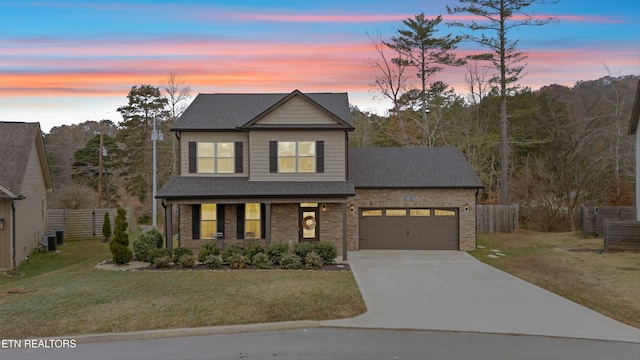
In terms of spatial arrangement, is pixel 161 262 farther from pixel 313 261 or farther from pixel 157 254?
pixel 313 261

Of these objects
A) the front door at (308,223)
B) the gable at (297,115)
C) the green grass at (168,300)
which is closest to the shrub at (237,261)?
the green grass at (168,300)

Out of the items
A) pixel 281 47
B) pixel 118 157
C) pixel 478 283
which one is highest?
pixel 281 47

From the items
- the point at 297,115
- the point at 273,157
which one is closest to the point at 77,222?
the point at 273,157

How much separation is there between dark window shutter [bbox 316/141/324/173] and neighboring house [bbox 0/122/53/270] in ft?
39.0

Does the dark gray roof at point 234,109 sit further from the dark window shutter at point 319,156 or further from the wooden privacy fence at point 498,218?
the wooden privacy fence at point 498,218

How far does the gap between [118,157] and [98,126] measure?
34.1m

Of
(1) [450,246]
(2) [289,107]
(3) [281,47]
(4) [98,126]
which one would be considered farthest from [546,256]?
(4) [98,126]

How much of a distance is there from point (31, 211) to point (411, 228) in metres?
18.2

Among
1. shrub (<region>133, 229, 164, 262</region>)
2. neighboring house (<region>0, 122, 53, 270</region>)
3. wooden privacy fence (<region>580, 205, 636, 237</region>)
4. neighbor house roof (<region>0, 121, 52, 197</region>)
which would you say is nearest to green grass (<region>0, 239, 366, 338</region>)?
shrub (<region>133, 229, 164, 262</region>)

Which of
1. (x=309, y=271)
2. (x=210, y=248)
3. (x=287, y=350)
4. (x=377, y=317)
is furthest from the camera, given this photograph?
(x=210, y=248)

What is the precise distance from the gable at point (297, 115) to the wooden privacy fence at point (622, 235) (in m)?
12.8

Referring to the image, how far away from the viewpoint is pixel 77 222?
96.0ft

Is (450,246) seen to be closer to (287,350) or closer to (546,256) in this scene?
(546,256)

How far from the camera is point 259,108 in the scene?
Result: 23203 millimetres
